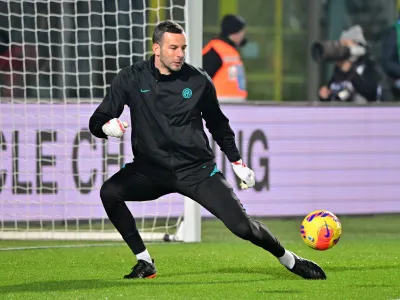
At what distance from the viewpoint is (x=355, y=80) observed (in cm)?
1808

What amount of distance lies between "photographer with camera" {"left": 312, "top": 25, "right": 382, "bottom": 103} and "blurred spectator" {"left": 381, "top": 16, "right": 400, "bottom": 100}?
262mm

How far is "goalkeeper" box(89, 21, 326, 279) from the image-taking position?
31.0 ft

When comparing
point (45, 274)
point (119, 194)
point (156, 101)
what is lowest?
point (45, 274)

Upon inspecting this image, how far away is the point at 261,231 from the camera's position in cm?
936

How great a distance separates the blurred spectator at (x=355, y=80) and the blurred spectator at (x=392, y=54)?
0.25 meters

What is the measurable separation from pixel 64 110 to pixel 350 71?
538cm

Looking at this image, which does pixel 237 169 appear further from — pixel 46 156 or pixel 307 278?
pixel 46 156

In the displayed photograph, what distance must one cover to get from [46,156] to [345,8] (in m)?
10.3

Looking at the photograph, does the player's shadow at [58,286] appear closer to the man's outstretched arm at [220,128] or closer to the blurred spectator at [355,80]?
the man's outstretched arm at [220,128]

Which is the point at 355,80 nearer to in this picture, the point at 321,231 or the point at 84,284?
the point at 321,231

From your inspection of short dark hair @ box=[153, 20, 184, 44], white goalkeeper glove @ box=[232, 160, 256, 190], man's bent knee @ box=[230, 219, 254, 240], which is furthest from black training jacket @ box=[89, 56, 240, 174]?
man's bent knee @ box=[230, 219, 254, 240]

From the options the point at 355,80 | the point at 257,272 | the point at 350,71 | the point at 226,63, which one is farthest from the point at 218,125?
the point at 350,71

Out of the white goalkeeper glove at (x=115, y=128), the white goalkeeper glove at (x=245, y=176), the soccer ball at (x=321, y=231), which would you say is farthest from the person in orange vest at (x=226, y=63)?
the white goalkeeper glove at (x=115, y=128)

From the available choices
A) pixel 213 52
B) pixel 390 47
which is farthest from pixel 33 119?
pixel 390 47
